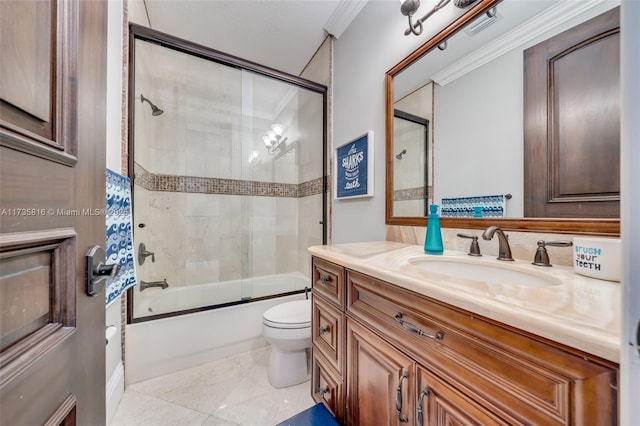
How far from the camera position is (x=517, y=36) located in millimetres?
906

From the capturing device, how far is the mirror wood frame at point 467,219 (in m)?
0.72

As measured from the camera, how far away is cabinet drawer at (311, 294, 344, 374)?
38.4 inches

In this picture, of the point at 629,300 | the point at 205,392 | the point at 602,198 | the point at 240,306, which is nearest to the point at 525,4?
the point at 602,198

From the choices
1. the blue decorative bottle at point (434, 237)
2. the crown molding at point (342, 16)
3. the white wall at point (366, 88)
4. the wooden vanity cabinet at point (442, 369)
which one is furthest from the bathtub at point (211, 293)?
the crown molding at point (342, 16)

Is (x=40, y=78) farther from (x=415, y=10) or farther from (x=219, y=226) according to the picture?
(x=219, y=226)

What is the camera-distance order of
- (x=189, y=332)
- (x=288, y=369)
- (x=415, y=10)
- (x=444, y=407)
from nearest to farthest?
(x=444, y=407) < (x=415, y=10) < (x=288, y=369) < (x=189, y=332)

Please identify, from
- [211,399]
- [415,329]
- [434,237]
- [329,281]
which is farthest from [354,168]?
[211,399]

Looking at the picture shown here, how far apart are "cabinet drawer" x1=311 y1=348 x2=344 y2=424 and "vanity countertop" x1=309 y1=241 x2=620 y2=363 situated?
571mm

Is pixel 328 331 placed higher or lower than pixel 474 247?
lower

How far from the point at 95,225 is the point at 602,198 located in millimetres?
1285

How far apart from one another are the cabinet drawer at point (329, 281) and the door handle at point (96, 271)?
71 centimetres

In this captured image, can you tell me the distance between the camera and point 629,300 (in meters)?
0.24

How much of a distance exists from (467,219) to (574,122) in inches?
18.1

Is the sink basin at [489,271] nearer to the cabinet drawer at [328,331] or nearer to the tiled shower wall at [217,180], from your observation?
the cabinet drawer at [328,331]
